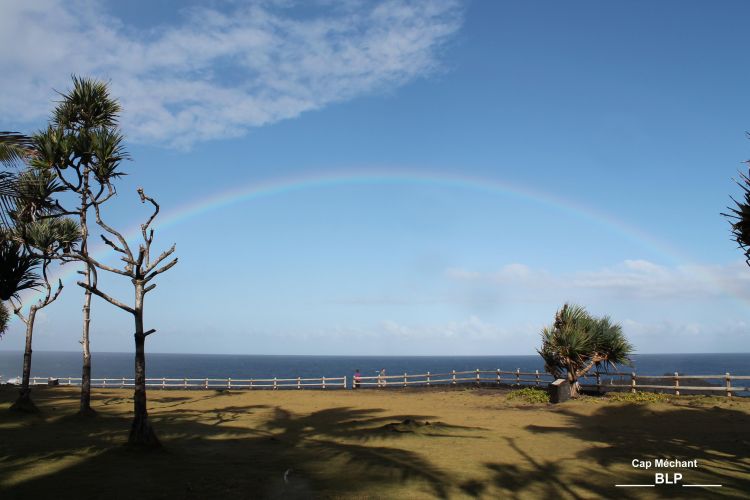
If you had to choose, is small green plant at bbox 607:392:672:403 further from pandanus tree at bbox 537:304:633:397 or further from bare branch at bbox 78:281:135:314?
bare branch at bbox 78:281:135:314

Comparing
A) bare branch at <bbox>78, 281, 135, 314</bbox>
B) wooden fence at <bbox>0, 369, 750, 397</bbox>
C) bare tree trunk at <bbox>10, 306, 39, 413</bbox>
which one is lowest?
wooden fence at <bbox>0, 369, 750, 397</bbox>

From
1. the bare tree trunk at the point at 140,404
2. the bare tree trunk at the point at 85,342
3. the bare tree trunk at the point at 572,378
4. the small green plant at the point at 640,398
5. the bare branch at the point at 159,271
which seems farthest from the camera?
the bare tree trunk at the point at 572,378

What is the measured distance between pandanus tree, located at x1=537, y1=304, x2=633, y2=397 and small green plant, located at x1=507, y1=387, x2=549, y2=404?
138 cm

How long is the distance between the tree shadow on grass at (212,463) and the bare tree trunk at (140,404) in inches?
14.1

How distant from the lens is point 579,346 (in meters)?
27.4

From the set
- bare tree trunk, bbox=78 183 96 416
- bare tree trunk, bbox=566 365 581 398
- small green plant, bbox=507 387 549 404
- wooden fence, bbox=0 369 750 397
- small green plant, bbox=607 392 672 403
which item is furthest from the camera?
bare tree trunk, bbox=566 365 581 398

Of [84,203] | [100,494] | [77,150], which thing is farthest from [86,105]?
[100,494]

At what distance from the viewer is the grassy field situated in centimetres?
992

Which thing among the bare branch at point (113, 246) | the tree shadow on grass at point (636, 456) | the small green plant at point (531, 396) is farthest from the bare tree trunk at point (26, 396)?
the small green plant at point (531, 396)

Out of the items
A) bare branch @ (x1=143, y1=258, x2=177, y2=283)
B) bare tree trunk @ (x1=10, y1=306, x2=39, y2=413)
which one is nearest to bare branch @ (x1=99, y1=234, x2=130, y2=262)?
bare branch @ (x1=143, y1=258, x2=177, y2=283)

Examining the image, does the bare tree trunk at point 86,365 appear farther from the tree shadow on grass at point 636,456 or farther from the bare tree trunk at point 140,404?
the tree shadow on grass at point 636,456

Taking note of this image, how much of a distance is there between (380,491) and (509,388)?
2607cm

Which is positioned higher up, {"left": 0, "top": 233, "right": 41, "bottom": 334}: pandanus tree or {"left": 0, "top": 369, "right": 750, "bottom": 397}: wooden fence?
{"left": 0, "top": 233, "right": 41, "bottom": 334}: pandanus tree

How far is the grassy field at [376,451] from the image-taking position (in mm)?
9922
